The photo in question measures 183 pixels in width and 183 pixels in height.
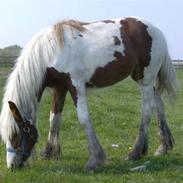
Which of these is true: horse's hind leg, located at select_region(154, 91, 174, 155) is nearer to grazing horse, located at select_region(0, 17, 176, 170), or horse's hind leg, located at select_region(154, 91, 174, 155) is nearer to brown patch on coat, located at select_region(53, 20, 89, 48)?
grazing horse, located at select_region(0, 17, 176, 170)

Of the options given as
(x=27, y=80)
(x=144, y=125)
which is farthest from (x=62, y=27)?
(x=144, y=125)

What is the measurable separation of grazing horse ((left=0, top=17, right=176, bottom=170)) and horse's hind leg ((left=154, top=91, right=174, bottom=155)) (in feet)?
0.08

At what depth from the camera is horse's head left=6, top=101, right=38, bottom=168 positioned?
679 cm

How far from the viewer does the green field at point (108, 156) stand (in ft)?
20.8

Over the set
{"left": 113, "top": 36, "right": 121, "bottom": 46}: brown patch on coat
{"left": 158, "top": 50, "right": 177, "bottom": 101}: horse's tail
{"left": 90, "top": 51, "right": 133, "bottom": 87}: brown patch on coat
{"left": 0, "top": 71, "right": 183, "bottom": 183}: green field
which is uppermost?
{"left": 113, "top": 36, "right": 121, "bottom": 46}: brown patch on coat

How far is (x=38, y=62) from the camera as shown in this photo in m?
7.03

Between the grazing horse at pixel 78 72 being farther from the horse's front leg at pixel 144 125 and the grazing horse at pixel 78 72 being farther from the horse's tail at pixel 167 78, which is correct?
the horse's tail at pixel 167 78

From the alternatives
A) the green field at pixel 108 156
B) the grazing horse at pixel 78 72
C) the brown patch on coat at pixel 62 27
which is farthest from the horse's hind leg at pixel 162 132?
the brown patch on coat at pixel 62 27

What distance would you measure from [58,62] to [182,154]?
9.18 feet

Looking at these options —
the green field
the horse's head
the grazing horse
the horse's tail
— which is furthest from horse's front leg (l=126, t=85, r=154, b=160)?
the horse's head

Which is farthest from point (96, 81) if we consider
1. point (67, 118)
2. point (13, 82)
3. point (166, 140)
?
point (67, 118)

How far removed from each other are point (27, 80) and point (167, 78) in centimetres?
280

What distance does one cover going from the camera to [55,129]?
26.5ft

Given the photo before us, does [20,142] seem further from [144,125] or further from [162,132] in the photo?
[162,132]
